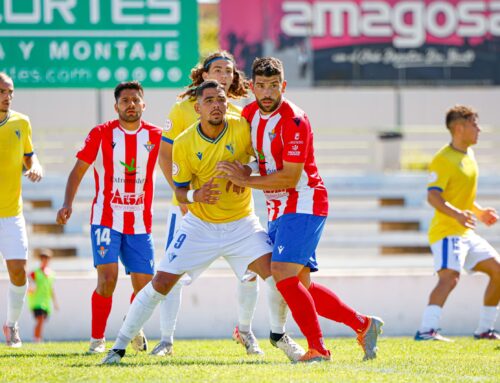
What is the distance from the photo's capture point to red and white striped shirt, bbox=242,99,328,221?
7.16 m

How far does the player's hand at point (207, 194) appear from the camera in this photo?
23.4ft

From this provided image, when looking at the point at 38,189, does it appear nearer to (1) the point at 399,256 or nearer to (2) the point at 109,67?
(2) the point at 109,67

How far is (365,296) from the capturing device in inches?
472

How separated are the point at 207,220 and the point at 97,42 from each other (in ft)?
20.9

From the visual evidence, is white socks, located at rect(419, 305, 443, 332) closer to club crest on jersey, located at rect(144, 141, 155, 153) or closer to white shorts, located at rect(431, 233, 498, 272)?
white shorts, located at rect(431, 233, 498, 272)

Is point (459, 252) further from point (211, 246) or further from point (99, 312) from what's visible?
point (211, 246)

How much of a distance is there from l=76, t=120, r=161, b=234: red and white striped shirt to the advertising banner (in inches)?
294

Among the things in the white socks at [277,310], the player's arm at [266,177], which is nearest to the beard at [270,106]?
the player's arm at [266,177]

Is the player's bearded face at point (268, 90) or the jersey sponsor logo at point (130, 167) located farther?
the jersey sponsor logo at point (130, 167)

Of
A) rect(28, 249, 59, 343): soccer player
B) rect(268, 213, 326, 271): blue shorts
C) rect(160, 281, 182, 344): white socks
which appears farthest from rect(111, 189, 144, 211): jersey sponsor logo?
rect(28, 249, 59, 343): soccer player

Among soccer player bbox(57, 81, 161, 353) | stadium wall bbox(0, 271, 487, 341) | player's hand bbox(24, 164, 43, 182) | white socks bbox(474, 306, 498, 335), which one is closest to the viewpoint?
soccer player bbox(57, 81, 161, 353)

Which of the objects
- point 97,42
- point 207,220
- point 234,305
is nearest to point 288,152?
point 207,220

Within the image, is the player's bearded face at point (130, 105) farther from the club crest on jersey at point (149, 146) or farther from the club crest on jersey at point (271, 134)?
the club crest on jersey at point (271, 134)

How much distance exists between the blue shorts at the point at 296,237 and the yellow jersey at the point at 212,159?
1.17 feet
